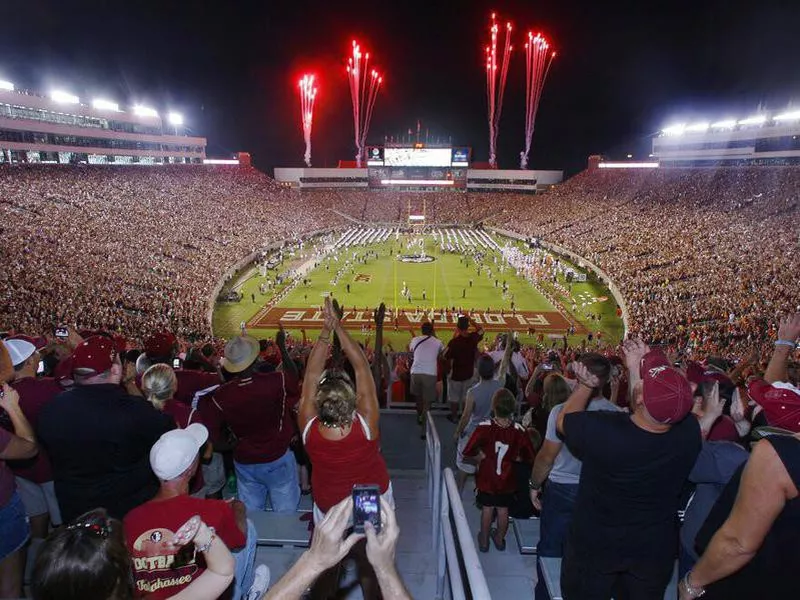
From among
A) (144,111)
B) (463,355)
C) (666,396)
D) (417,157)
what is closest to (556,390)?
(666,396)

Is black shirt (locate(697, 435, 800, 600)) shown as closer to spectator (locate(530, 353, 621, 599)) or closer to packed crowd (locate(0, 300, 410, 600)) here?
spectator (locate(530, 353, 621, 599))

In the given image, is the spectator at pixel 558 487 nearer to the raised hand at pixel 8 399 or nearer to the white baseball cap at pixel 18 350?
the raised hand at pixel 8 399

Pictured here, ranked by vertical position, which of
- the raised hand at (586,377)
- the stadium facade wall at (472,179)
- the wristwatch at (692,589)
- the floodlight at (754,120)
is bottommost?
the wristwatch at (692,589)

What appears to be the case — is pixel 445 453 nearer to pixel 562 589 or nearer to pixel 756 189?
pixel 562 589

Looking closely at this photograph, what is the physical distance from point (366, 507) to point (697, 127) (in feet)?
284

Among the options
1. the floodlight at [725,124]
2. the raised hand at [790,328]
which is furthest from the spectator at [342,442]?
the floodlight at [725,124]

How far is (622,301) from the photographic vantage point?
3050cm

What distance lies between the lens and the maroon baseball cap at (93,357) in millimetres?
3438

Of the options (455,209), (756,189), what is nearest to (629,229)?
(756,189)

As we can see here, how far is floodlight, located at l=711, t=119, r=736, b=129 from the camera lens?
214 feet

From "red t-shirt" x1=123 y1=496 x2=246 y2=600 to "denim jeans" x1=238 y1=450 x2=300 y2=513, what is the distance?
1932 mm

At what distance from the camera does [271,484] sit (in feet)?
15.3

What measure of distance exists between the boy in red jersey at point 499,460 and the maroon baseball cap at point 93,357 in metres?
2.87

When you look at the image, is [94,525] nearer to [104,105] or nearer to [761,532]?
[761,532]
